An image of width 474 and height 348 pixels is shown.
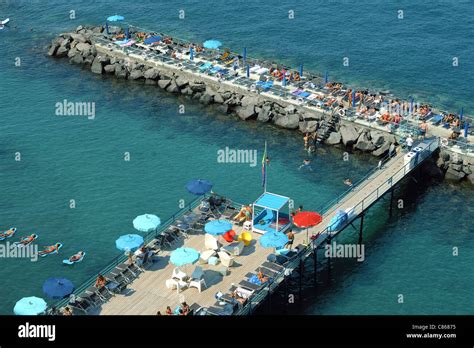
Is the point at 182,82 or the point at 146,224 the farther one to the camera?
the point at 182,82

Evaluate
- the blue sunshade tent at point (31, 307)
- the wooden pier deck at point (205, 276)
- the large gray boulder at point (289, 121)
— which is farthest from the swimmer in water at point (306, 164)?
the blue sunshade tent at point (31, 307)

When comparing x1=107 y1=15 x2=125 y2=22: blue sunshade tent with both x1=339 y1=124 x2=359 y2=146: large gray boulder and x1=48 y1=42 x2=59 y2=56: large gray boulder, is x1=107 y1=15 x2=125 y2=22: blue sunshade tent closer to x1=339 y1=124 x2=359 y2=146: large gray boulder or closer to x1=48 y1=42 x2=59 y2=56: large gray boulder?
x1=48 y1=42 x2=59 y2=56: large gray boulder

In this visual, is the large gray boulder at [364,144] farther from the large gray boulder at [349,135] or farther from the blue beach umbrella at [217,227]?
the blue beach umbrella at [217,227]

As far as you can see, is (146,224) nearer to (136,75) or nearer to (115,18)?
(136,75)

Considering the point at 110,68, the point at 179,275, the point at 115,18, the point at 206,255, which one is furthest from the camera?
the point at 115,18

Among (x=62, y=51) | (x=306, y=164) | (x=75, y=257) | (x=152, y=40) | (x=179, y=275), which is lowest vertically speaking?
(x=75, y=257)

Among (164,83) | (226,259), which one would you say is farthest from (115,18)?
(226,259)

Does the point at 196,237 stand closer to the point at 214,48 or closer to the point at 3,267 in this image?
the point at 3,267
